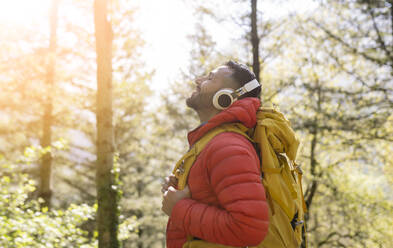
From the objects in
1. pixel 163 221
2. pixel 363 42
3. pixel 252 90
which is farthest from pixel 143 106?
pixel 252 90

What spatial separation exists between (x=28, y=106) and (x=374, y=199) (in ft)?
45.2

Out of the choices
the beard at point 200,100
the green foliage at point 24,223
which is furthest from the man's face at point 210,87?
the green foliage at point 24,223

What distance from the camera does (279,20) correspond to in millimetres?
9531

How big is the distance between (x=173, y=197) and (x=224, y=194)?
32 centimetres

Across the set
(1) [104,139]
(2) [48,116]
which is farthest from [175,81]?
(1) [104,139]

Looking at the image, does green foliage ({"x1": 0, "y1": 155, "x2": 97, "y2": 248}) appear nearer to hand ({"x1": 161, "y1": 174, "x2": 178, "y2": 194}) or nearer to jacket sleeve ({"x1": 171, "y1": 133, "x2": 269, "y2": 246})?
hand ({"x1": 161, "y1": 174, "x2": 178, "y2": 194})

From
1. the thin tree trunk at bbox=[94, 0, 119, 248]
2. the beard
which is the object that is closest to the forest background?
the thin tree trunk at bbox=[94, 0, 119, 248]

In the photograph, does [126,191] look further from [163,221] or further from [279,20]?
[279,20]

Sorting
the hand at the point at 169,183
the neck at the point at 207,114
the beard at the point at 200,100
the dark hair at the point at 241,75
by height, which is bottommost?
the hand at the point at 169,183

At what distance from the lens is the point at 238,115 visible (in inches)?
68.6

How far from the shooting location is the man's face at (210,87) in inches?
78.2

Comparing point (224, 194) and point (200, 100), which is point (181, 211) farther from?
point (200, 100)

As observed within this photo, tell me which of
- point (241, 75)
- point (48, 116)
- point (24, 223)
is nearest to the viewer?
point (241, 75)

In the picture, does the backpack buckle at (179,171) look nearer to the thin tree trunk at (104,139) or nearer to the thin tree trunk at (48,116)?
the thin tree trunk at (104,139)
